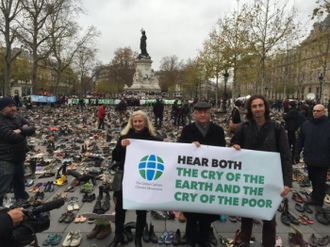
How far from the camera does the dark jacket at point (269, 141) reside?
314 cm

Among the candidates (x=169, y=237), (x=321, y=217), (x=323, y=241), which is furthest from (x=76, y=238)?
(x=321, y=217)

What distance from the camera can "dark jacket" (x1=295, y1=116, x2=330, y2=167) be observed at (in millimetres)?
4672

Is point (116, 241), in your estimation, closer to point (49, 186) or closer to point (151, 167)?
point (151, 167)

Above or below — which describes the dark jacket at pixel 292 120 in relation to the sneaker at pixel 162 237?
above

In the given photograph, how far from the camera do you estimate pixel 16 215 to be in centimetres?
192

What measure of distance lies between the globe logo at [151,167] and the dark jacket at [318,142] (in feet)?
10.9

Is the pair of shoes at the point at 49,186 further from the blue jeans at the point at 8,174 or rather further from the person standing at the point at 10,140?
the person standing at the point at 10,140

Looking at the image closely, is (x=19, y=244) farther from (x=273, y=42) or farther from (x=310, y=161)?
(x=273, y=42)

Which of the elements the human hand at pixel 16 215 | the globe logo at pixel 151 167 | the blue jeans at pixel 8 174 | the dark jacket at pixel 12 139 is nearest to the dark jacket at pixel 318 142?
the globe logo at pixel 151 167

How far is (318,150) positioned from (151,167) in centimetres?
350

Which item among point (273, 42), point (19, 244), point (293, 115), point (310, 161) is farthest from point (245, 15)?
point (19, 244)

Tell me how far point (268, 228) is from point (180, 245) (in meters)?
1.32

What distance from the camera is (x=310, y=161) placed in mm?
4816

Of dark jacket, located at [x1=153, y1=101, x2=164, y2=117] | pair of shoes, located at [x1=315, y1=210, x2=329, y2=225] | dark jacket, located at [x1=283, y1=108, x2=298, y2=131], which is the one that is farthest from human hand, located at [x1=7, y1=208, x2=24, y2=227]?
dark jacket, located at [x1=153, y1=101, x2=164, y2=117]
